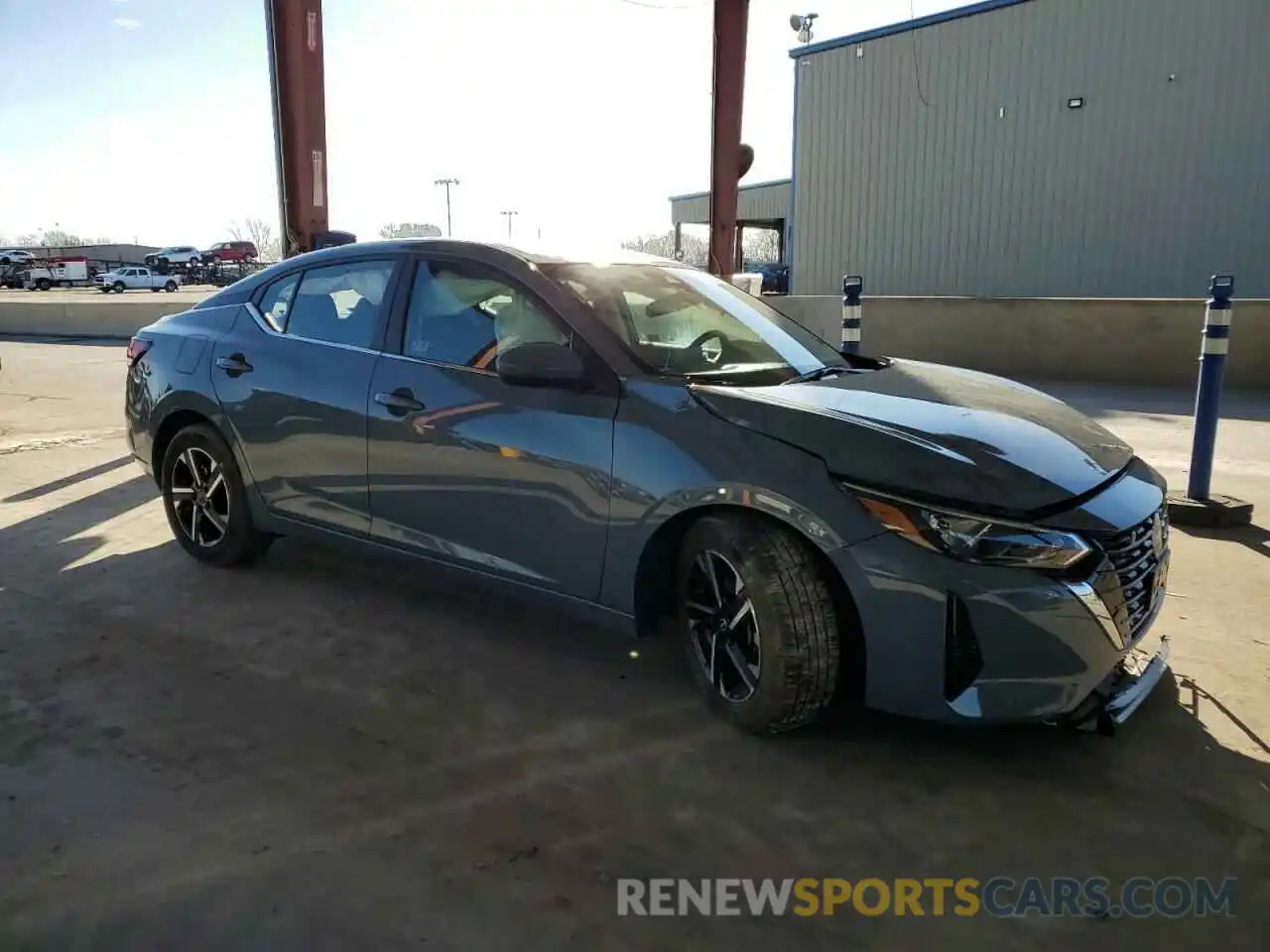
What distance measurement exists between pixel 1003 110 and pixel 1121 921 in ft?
63.4

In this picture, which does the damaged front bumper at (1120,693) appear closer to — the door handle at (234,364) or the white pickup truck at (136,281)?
the door handle at (234,364)

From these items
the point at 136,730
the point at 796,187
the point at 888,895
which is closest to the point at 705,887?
the point at 888,895

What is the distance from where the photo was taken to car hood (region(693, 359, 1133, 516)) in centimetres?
243

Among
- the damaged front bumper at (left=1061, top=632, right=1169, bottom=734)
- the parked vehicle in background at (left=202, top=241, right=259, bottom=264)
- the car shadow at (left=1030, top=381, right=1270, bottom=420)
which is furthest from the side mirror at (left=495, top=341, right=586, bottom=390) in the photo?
the parked vehicle in background at (left=202, top=241, right=259, bottom=264)

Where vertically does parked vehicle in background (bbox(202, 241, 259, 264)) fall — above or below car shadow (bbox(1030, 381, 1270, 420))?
above

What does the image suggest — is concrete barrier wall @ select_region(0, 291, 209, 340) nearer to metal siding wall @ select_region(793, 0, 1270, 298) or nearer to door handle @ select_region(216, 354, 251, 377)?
metal siding wall @ select_region(793, 0, 1270, 298)

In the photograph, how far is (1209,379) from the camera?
16.1ft

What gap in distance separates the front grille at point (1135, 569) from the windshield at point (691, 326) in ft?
3.85

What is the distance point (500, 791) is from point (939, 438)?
5.09 feet

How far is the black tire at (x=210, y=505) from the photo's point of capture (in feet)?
13.6

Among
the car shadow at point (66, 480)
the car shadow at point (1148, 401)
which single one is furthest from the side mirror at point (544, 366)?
the car shadow at point (1148, 401)

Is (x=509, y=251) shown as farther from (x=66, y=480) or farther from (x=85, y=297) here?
(x=85, y=297)

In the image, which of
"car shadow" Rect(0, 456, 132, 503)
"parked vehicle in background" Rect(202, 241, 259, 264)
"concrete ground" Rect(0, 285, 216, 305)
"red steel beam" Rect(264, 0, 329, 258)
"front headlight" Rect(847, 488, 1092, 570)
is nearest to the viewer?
"front headlight" Rect(847, 488, 1092, 570)

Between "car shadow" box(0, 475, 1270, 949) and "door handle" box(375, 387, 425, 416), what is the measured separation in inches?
22.8
